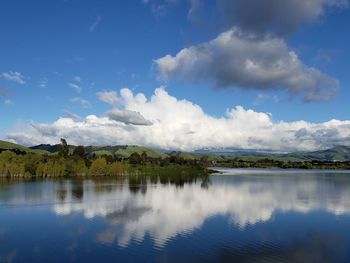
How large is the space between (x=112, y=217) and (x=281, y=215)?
2954 cm

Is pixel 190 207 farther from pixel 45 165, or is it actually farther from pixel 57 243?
pixel 45 165

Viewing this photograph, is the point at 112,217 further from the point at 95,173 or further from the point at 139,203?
the point at 95,173

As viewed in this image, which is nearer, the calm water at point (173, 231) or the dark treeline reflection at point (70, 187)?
the calm water at point (173, 231)

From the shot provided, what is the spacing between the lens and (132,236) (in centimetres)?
4591

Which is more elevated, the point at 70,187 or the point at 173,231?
the point at 70,187

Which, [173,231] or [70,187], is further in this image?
→ [70,187]

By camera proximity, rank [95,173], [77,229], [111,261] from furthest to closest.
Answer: [95,173]
[77,229]
[111,261]

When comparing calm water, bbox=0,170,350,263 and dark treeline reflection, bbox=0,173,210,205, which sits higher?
dark treeline reflection, bbox=0,173,210,205

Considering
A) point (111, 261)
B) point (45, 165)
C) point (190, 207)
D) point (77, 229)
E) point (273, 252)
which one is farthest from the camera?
point (45, 165)

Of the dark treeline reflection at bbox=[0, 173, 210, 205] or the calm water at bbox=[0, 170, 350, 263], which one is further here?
the dark treeline reflection at bbox=[0, 173, 210, 205]

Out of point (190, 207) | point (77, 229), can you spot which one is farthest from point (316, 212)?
point (77, 229)

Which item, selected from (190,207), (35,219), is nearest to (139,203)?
(190,207)

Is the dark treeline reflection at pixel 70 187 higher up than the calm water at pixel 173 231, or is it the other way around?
the dark treeline reflection at pixel 70 187

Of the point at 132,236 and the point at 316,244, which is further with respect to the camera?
the point at 132,236
